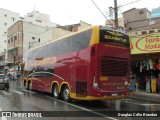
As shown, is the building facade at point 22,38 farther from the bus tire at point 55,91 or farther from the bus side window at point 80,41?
the bus side window at point 80,41

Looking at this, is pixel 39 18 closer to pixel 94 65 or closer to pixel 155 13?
pixel 155 13

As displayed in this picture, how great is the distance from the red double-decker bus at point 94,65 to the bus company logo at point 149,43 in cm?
601

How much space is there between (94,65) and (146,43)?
28.9 ft

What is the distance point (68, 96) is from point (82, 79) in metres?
1.94

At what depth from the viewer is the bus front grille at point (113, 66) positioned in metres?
12.6

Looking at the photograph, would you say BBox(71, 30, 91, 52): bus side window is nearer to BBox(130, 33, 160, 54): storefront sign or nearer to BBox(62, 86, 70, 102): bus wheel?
BBox(62, 86, 70, 102): bus wheel

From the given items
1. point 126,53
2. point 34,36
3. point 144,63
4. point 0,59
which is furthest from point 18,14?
point 126,53

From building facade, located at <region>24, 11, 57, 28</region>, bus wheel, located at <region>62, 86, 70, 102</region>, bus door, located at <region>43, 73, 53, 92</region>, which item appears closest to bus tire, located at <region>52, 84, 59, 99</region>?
bus door, located at <region>43, 73, 53, 92</region>

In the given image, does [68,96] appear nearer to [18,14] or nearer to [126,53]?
[126,53]

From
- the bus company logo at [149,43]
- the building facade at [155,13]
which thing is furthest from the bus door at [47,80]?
the building facade at [155,13]

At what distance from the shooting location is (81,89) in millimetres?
13156

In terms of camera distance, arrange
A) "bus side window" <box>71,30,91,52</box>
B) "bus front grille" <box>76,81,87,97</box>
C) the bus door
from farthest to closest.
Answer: the bus door
"bus side window" <box>71,30,91,52</box>
"bus front grille" <box>76,81,87,97</box>

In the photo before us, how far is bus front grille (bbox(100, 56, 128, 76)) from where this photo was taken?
41.2 ft

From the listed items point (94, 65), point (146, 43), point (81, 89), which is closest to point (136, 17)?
point (146, 43)
